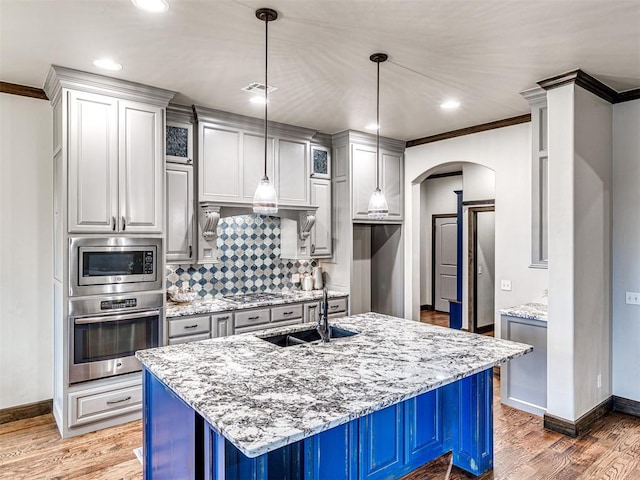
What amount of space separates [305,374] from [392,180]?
3719 millimetres

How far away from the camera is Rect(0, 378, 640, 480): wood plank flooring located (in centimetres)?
271

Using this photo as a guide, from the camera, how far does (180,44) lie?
264 centimetres

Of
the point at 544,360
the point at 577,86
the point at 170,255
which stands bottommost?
the point at 544,360

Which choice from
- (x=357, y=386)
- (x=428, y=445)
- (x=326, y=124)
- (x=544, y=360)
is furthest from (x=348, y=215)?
(x=357, y=386)

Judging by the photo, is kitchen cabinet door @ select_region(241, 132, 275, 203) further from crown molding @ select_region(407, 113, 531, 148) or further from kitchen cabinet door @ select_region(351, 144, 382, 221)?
crown molding @ select_region(407, 113, 531, 148)

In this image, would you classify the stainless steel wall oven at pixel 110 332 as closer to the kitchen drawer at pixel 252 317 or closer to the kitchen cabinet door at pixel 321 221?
the kitchen drawer at pixel 252 317

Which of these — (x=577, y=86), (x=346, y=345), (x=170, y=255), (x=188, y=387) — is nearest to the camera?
(x=188, y=387)

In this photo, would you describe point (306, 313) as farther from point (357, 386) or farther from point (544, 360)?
point (357, 386)

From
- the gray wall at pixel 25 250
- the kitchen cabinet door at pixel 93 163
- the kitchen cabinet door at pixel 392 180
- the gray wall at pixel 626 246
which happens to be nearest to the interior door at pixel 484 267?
the kitchen cabinet door at pixel 392 180

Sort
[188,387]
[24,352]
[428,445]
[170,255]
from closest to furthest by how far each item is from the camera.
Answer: [188,387] → [428,445] → [24,352] → [170,255]

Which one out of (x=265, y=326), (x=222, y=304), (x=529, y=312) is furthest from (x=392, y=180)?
(x=222, y=304)

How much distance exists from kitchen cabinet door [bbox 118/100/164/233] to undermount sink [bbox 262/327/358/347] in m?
1.51

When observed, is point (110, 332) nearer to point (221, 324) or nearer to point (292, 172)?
point (221, 324)

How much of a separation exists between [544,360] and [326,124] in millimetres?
3105
